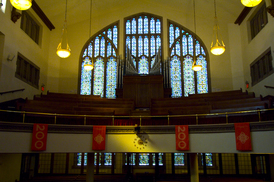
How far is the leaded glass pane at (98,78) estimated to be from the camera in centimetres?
1517

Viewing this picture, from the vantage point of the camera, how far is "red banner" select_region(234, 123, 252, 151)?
720cm

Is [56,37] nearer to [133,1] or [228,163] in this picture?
[133,1]

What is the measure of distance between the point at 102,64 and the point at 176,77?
169 inches

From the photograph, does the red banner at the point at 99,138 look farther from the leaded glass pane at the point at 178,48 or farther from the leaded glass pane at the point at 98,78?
the leaded glass pane at the point at 178,48

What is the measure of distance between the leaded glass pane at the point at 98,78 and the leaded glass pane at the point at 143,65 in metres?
2.19

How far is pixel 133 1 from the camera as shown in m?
15.9

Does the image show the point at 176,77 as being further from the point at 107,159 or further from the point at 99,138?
the point at 99,138

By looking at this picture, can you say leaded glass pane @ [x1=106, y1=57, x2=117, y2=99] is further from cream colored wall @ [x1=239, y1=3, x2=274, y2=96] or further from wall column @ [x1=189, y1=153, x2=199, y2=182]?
wall column @ [x1=189, y1=153, x2=199, y2=182]

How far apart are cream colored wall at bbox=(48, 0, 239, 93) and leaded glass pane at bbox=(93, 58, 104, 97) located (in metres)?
1.05

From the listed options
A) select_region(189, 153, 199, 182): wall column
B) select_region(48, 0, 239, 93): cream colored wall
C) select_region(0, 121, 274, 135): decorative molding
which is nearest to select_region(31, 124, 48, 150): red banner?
select_region(0, 121, 274, 135): decorative molding

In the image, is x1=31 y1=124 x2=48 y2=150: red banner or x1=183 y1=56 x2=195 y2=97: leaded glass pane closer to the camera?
x1=31 y1=124 x2=48 y2=150: red banner

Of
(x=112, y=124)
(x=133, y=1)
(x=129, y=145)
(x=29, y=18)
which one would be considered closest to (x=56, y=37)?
(x=29, y=18)

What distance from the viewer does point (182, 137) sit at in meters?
7.90

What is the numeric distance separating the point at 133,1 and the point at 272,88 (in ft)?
30.1
